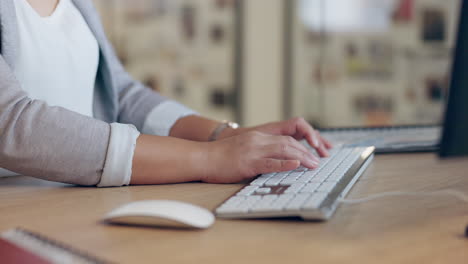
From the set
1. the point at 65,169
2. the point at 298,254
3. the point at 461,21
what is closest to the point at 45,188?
the point at 65,169

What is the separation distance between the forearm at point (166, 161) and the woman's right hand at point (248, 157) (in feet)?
0.05

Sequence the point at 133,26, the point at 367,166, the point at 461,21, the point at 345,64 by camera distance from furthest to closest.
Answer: the point at 345,64 < the point at 133,26 < the point at 367,166 < the point at 461,21

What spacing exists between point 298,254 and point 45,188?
0.49 m

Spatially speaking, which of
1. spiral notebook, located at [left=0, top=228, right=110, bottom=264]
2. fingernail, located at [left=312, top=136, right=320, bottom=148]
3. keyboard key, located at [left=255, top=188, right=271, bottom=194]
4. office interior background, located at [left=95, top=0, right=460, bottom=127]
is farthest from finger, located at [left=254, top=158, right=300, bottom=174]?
office interior background, located at [left=95, top=0, right=460, bottom=127]

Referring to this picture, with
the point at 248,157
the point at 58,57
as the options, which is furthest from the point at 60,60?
the point at 248,157

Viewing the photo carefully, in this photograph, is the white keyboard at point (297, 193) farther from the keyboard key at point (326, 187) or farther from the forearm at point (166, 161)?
the forearm at point (166, 161)

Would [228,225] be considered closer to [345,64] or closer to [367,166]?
[367,166]

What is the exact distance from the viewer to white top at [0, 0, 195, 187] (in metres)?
0.95

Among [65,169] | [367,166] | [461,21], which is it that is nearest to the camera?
[461,21]

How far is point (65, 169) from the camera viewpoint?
79cm

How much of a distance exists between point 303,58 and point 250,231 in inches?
113

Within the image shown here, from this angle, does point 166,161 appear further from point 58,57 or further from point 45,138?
point 58,57

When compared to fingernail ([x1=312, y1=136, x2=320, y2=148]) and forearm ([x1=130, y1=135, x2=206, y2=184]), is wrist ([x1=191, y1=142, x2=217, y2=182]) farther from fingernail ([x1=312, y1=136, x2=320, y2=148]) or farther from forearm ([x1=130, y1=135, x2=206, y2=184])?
fingernail ([x1=312, y1=136, x2=320, y2=148])

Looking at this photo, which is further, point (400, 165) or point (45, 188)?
point (400, 165)
